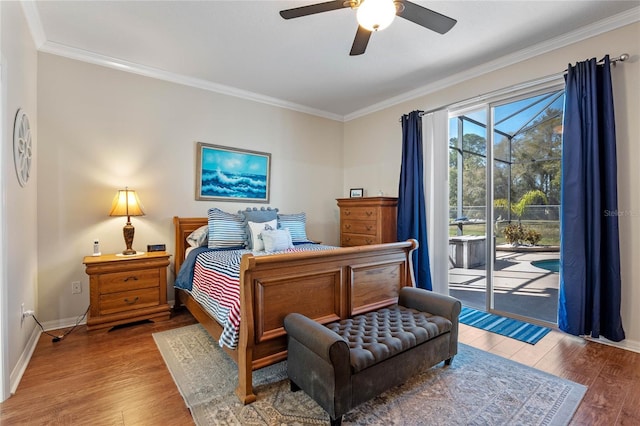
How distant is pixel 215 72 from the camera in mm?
3480

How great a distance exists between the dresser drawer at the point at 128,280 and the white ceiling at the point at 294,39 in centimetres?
219

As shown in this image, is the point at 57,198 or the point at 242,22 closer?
the point at 242,22

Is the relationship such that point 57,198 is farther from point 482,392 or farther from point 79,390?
point 482,392

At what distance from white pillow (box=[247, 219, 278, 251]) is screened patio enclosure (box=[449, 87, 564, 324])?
2.30 m

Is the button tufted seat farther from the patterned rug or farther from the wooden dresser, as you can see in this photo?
the wooden dresser

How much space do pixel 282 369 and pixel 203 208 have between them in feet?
7.56

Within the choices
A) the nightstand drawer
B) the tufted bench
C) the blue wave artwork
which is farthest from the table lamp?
the tufted bench

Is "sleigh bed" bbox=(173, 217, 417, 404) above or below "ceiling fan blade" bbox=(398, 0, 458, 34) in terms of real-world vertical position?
below

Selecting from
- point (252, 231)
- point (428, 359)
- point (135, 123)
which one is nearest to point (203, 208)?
point (252, 231)

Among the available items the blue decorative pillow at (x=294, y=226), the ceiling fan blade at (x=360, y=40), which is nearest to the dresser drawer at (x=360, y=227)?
the blue decorative pillow at (x=294, y=226)

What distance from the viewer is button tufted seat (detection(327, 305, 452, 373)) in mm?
1669

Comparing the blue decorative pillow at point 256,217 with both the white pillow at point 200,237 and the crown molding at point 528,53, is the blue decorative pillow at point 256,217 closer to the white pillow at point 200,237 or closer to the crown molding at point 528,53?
the white pillow at point 200,237

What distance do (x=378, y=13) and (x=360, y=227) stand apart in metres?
2.80

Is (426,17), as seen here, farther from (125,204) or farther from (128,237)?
(128,237)
